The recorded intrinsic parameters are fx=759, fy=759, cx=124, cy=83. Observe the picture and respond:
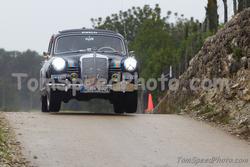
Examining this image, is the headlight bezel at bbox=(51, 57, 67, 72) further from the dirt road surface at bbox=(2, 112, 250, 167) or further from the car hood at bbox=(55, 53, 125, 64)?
the dirt road surface at bbox=(2, 112, 250, 167)

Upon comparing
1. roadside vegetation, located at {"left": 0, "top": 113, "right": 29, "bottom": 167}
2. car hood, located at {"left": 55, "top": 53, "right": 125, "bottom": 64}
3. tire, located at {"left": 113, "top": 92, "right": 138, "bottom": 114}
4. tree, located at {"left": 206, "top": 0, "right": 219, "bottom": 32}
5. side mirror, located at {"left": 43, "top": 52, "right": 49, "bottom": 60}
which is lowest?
roadside vegetation, located at {"left": 0, "top": 113, "right": 29, "bottom": 167}

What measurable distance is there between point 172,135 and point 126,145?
1746 millimetres

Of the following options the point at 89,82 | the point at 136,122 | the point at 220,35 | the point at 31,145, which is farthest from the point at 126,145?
the point at 220,35

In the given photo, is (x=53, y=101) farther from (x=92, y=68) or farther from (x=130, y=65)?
(x=130, y=65)

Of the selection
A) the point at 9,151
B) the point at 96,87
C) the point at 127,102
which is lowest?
the point at 9,151

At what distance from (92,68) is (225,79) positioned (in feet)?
11.1

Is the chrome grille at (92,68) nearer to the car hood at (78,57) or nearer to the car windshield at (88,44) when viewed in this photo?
the car hood at (78,57)

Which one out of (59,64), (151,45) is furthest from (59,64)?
(151,45)

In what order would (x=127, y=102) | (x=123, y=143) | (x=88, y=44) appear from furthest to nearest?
(x=88, y=44) → (x=127, y=102) → (x=123, y=143)

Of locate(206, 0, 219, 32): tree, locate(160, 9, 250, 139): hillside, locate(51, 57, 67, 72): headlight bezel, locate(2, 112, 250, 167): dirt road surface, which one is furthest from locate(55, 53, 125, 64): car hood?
locate(206, 0, 219, 32): tree

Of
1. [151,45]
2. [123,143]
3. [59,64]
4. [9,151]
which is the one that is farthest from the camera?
[151,45]

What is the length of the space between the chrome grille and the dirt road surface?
1207mm

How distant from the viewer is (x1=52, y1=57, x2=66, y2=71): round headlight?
17797 millimetres

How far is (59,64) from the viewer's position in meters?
17.8
